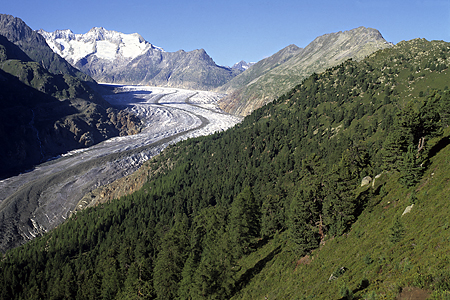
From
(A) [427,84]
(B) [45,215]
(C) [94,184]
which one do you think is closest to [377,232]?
(A) [427,84]

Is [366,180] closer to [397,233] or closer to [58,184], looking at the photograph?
[397,233]

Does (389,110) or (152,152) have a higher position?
(152,152)

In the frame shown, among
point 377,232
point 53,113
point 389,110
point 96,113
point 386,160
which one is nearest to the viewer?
point 377,232

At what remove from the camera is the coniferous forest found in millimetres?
28625

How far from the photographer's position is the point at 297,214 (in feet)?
130

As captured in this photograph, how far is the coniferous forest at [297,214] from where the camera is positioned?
2862 cm

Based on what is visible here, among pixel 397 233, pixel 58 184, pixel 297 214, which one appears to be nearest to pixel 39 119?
pixel 58 184

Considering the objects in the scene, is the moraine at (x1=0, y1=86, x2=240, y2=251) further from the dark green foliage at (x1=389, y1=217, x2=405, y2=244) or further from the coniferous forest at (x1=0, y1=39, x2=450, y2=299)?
the dark green foliage at (x1=389, y1=217, x2=405, y2=244)

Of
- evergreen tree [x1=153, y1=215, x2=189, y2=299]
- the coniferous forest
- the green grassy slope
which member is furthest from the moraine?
the green grassy slope

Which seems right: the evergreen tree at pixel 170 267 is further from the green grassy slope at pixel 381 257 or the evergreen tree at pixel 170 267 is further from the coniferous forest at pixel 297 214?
the green grassy slope at pixel 381 257

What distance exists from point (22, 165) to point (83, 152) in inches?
1130

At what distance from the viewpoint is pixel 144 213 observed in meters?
89.9

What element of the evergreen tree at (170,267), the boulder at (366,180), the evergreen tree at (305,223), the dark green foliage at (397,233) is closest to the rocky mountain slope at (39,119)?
the evergreen tree at (170,267)

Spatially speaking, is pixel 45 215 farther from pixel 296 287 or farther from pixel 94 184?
pixel 296 287
